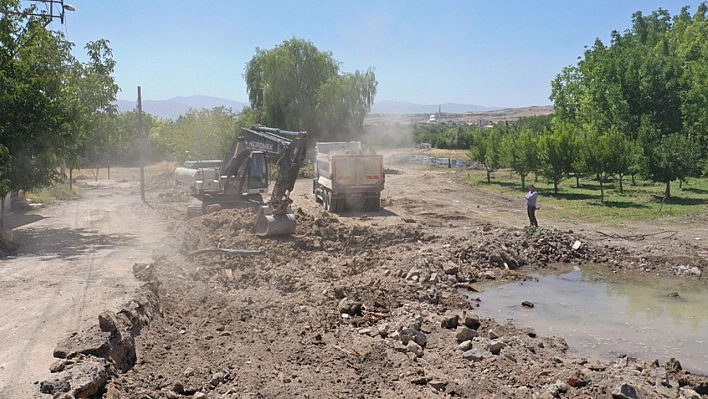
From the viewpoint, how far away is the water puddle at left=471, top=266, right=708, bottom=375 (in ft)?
32.4

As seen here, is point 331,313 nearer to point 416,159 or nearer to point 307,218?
point 307,218

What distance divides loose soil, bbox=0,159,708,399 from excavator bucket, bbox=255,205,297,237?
1.09ft

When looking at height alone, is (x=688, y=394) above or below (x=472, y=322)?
below

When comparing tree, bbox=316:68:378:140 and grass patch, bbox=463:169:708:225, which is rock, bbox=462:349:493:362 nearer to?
grass patch, bbox=463:169:708:225

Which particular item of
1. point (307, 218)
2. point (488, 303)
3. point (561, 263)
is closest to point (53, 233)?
point (307, 218)

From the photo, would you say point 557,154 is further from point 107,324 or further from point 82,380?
point 82,380

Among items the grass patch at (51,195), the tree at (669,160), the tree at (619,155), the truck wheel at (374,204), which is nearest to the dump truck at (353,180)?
the truck wheel at (374,204)

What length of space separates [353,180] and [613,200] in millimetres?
13037

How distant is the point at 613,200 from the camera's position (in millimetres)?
28859

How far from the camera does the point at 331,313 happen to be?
416 inches

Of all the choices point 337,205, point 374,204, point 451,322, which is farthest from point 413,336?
point 374,204

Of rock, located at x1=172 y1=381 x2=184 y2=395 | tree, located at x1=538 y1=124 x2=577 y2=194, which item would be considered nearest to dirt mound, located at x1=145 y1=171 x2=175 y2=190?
tree, located at x1=538 y1=124 x2=577 y2=194

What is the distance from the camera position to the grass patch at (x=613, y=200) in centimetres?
2359

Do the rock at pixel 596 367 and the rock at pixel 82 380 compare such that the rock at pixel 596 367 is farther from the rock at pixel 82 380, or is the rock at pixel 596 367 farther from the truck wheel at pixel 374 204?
the truck wheel at pixel 374 204
